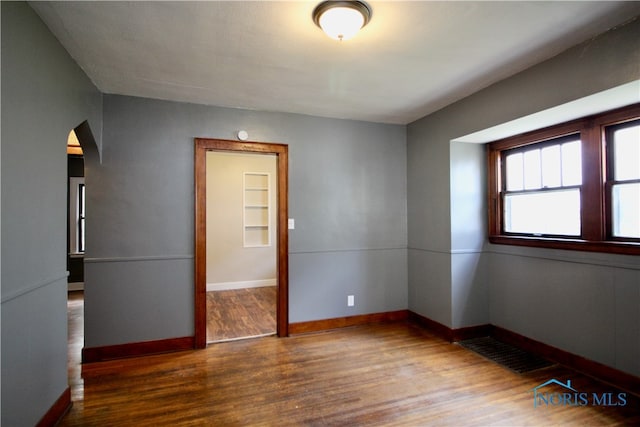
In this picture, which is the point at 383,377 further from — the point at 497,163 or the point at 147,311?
the point at 497,163

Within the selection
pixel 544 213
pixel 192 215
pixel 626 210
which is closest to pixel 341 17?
pixel 192 215

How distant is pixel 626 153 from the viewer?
8.13 feet

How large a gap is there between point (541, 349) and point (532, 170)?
1.71 m

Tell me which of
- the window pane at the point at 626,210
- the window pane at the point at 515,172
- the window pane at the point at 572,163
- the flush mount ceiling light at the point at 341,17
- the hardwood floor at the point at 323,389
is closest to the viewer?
the flush mount ceiling light at the point at 341,17

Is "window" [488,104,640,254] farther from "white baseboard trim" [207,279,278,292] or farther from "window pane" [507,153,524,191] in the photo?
"white baseboard trim" [207,279,278,292]

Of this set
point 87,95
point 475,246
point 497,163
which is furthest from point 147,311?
point 497,163

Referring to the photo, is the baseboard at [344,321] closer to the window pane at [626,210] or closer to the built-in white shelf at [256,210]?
the window pane at [626,210]

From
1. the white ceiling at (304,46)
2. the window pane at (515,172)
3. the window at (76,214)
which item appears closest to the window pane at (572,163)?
the window pane at (515,172)

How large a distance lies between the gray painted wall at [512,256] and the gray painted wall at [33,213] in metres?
3.35

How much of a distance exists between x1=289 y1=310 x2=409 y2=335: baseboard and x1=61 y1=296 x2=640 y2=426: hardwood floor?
310 mm

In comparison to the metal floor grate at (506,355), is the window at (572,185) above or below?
above

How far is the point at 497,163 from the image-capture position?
3570 mm

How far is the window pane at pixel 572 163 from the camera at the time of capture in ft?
9.17

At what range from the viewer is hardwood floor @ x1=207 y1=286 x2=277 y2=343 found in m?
3.71
